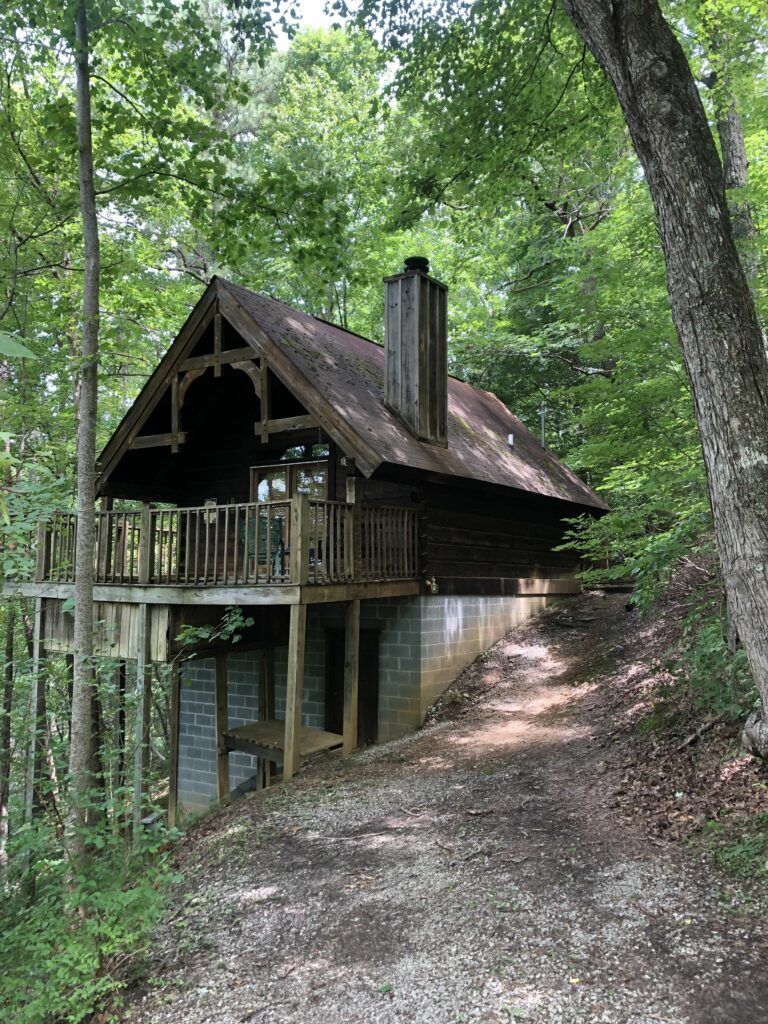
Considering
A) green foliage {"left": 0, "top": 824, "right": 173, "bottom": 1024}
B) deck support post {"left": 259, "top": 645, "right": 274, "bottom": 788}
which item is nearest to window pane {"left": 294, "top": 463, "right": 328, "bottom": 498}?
deck support post {"left": 259, "top": 645, "right": 274, "bottom": 788}

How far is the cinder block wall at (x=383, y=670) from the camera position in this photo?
10.3 m

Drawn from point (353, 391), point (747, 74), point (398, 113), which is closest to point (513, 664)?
point (353, 391)

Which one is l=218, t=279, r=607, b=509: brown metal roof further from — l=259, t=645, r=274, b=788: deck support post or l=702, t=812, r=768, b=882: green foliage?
l=702, t=812, r=768, b=882: green foliage

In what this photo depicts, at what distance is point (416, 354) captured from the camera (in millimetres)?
11078

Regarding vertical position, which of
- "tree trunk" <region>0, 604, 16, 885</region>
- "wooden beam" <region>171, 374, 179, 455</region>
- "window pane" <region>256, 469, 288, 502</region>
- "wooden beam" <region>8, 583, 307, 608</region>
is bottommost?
"tree trunk" <region>0, 604, 16, 885</region>

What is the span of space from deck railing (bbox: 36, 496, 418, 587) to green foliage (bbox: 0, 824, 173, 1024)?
3737 millimetres

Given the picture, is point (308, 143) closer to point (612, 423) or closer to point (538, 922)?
point (612, 423)

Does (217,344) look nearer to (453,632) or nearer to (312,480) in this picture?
(312,480)

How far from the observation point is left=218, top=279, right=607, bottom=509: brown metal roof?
9.16m

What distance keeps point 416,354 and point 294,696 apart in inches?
240

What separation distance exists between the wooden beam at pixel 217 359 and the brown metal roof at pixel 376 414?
Answer: 0.52 meters

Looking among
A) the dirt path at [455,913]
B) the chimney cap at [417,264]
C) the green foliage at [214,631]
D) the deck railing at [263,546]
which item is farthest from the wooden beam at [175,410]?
the dirt path at [455,913]

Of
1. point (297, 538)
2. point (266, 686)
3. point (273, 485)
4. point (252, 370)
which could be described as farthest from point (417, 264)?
point (266, 686)

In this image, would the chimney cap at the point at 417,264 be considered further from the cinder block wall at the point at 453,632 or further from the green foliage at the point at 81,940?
the green foliage at the point at 81,940
